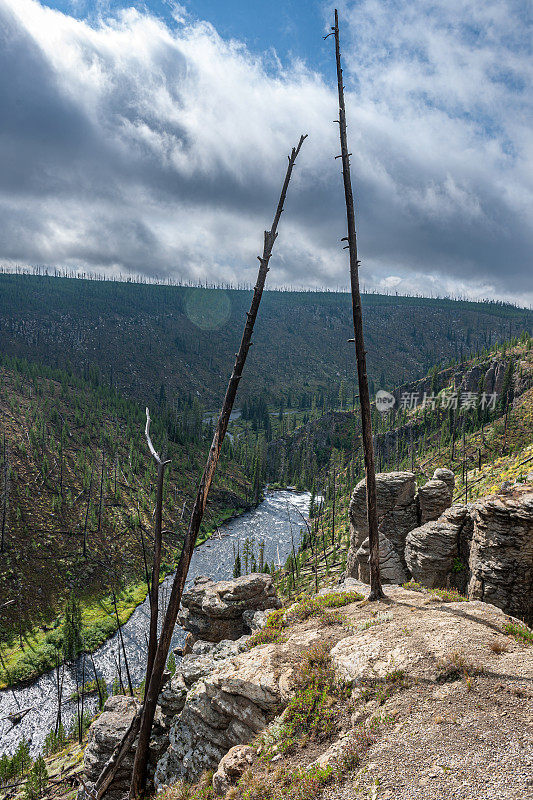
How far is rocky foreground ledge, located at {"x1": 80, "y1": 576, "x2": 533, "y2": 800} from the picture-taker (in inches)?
307

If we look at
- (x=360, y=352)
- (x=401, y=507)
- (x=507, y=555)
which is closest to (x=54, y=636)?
(x=401, y=507)

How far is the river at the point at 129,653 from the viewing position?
4878 centimetres

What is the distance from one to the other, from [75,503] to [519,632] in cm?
11115

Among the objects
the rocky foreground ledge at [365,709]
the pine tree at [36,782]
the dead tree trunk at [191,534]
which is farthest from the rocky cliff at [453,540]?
the pine tree at [36,782]

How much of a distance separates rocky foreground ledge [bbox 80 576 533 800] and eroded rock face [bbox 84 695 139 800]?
302 mm

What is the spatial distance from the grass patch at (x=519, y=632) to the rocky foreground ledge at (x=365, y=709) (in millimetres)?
53

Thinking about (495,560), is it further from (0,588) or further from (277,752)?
(0,588)

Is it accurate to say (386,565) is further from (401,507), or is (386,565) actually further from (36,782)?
(36,782)

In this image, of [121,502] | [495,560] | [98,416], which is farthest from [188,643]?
[98,416]

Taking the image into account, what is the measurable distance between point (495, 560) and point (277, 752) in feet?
43.6

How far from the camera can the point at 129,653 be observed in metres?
62.2

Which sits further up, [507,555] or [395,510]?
[507,555]

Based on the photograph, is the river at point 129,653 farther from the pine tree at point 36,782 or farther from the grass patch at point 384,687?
the pine tree at point 36,782

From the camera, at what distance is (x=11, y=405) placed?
13125 centimetres
